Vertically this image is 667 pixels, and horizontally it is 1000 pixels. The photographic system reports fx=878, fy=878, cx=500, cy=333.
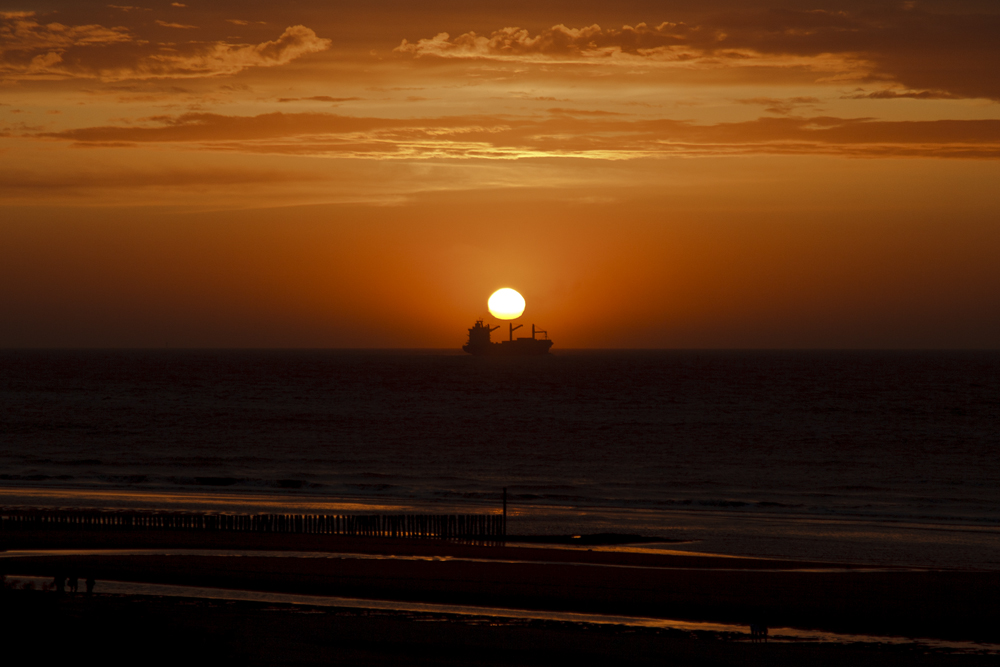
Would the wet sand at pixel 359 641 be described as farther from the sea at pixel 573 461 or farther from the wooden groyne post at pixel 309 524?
the wooden groyne post at pixel 309 524

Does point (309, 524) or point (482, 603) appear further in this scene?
point (309, 524)

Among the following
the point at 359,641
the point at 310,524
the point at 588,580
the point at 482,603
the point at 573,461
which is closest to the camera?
the point at 359,641

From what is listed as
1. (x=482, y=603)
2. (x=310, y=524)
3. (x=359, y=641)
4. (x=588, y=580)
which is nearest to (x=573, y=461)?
(x=310, y=524)

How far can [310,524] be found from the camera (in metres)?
24.4

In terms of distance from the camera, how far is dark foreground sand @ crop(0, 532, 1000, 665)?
12797mm

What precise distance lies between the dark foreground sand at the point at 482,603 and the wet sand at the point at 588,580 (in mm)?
44

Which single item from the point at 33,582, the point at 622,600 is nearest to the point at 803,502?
the point at 622,600

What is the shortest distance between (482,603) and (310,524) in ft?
31.4

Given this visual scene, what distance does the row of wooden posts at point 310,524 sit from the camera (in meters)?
24.1

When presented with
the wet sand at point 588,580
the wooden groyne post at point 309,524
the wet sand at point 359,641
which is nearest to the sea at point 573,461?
the wooden groyne post at point 309,524

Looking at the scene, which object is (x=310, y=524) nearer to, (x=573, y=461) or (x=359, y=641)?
(x=359, y=641)

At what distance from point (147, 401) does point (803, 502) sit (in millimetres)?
73322

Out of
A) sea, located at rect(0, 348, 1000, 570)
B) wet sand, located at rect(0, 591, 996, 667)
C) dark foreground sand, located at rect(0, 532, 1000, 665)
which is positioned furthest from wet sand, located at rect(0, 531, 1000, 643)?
sea, located at rect(0, 348, 1000, 570)

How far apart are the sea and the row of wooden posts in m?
1.58
